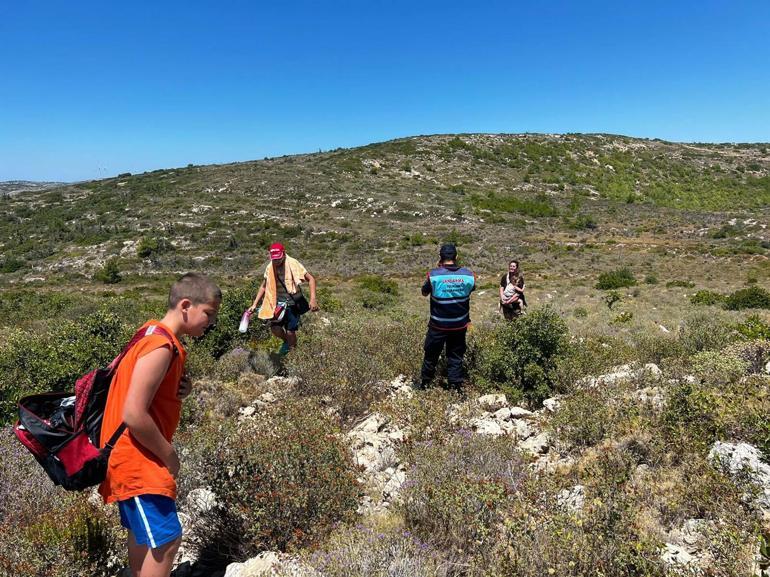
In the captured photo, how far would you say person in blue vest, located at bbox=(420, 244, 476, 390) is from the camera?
4902mm

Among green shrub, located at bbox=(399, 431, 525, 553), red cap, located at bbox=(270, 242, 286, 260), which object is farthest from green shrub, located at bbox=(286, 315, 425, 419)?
green shrub, located at bbox=(399, 431, 525, 553)

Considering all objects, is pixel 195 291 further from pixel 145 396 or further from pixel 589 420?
pixel 589 420

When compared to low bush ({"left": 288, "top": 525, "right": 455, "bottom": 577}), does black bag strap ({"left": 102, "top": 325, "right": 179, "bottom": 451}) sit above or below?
above

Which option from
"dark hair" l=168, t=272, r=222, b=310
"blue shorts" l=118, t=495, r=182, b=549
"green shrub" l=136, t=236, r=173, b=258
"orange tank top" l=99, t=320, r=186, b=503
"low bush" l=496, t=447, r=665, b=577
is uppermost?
"dark hair" l=168, t=272, r=222, b=310

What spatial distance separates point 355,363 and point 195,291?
10.8 ft

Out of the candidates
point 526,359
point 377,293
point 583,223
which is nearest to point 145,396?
point 526,359

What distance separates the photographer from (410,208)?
3925 centimetres

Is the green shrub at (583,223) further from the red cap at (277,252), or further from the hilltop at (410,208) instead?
the red cap at (277,252)

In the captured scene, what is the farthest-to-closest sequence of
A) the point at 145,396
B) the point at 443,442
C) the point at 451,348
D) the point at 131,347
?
1. the point at 451,348
2. the point at 443,442
3. the point at 131,347
4. the point at 145,396

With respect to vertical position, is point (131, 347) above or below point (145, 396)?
above

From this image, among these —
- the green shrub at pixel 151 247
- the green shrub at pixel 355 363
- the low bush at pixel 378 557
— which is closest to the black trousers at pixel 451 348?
the green shrub at pixel 355 363

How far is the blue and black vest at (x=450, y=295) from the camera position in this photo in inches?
193

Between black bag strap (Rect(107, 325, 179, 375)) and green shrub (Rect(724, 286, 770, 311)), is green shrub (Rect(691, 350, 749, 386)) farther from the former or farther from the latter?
green shrub (Rect(724, 286, 770, 311))

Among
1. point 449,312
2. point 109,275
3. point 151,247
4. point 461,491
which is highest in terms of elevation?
point 449,312
